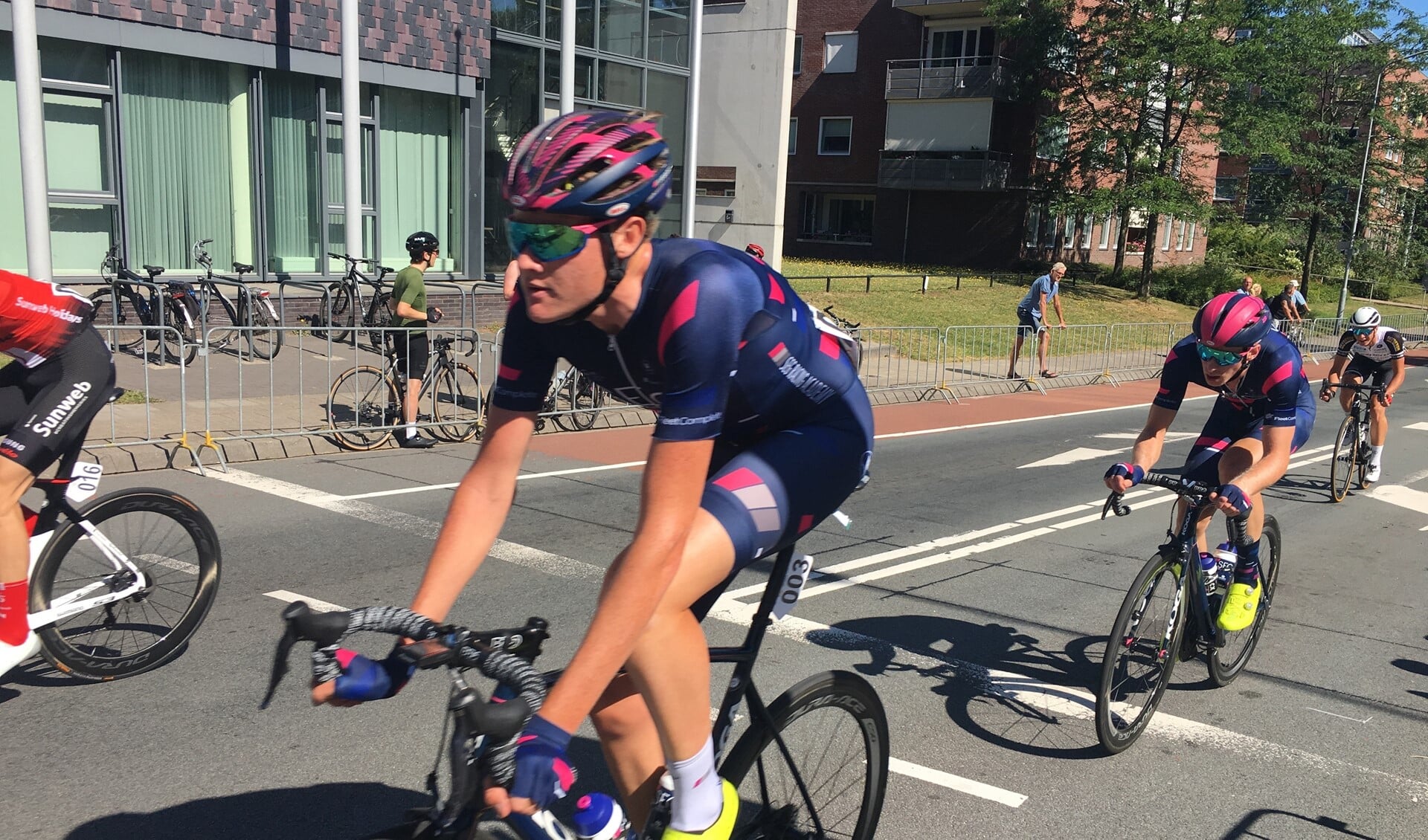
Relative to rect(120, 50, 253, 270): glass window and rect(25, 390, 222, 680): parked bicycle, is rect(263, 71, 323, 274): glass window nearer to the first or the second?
rect(120, 50, 253, 270): glass window

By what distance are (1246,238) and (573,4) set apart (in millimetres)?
46257

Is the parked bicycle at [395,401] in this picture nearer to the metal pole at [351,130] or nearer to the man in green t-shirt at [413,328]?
the man in green t-shirt at [413,328]

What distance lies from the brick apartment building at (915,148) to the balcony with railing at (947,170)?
5cm

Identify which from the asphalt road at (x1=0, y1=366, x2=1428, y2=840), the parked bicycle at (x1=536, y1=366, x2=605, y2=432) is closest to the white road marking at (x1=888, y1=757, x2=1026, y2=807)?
the asphalt road at (x1=0, y1=366, x2=1428, y2=840)

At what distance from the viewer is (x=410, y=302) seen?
38.3 ft

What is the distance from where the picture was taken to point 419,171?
20500mm

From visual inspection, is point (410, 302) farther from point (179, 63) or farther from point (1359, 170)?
point (1359, 170)

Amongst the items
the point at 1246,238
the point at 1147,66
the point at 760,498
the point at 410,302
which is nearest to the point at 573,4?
the point at 410,302

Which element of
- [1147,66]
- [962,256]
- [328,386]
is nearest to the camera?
[328,386]

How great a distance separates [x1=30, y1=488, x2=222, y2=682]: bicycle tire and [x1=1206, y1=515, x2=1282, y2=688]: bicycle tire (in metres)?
4.76

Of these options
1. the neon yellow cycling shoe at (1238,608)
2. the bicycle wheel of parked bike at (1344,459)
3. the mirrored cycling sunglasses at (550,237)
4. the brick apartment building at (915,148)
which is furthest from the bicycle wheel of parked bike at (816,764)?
the brick apartment building at (915,148)

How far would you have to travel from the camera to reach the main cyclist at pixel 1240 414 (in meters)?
5.00

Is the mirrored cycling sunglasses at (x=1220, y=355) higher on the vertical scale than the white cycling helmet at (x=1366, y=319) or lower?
higher

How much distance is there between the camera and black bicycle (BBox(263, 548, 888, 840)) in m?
1.95
